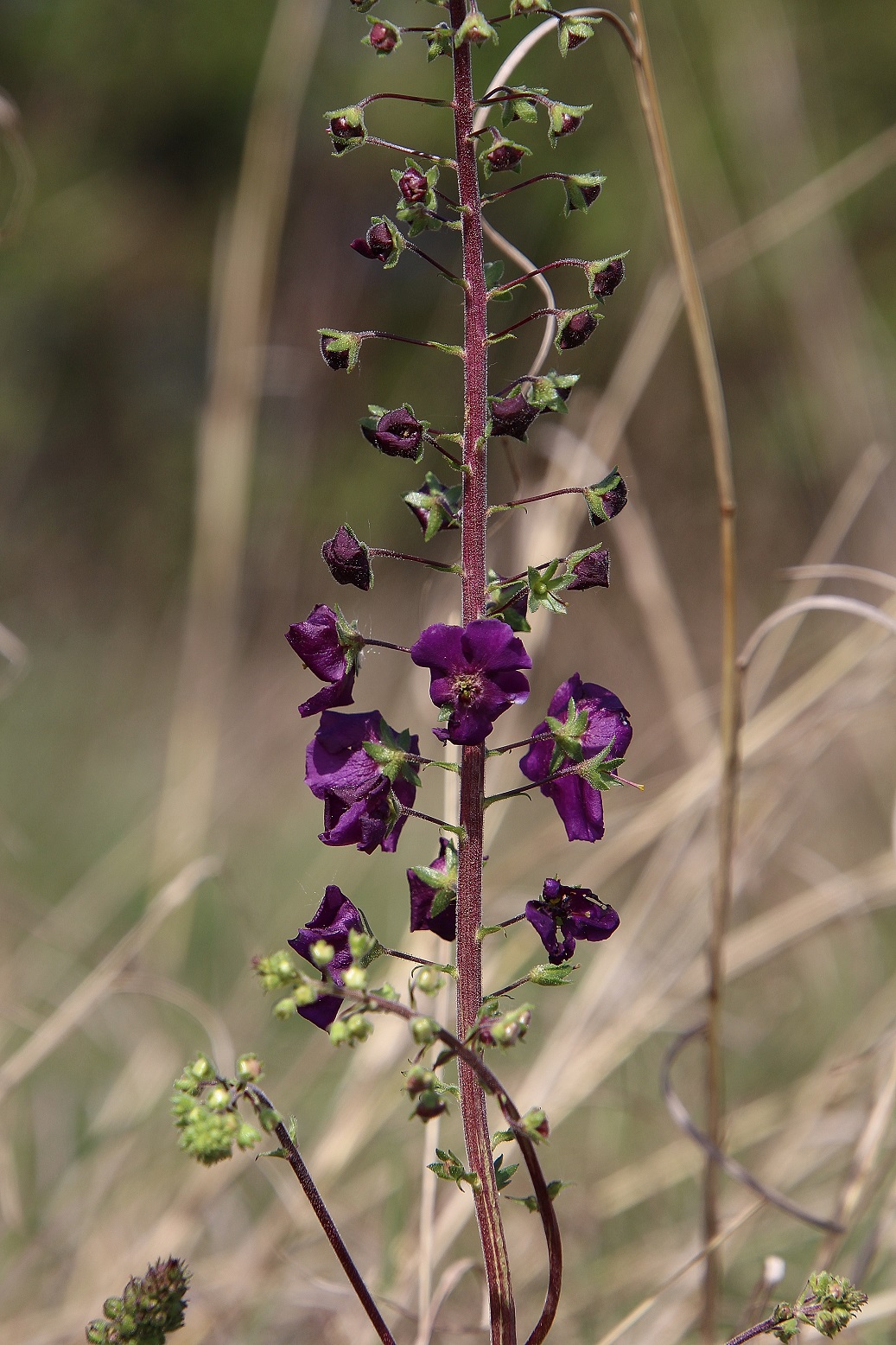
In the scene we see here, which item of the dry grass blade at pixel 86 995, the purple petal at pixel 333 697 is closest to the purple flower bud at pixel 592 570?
the purple petal at pixel 333 697

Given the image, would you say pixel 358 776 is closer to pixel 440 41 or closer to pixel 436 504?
pixel 436 504

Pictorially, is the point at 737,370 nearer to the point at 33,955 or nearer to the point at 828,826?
the point at 828,826

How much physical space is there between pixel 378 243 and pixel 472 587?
0.41 metres

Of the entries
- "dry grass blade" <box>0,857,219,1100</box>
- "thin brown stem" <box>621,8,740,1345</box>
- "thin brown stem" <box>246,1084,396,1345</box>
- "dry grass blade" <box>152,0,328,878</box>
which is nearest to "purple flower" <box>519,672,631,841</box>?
"thin brown stem" <box>246,1084,396,1345</box>

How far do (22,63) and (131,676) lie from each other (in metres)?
8.99

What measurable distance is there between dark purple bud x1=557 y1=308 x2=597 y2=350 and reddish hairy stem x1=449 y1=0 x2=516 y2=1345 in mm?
101

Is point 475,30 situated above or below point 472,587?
above

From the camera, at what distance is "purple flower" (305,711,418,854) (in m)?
1.36

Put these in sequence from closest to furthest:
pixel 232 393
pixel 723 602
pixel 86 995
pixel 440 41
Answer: pixel 440 41 < pixel 723 602 < pixel 86 995 < pixel 232 393

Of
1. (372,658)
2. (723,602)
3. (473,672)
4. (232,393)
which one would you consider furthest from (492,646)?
(372,658)

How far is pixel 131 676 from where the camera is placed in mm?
9438

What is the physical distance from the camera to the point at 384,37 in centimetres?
137

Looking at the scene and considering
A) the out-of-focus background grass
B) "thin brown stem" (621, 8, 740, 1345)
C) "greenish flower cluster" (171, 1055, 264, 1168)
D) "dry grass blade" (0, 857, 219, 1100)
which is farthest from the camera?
the out-of-focus background grass

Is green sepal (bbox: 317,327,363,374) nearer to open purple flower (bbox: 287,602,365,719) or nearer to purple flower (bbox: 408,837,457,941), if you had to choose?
open purple flower (bbox: 287,602,365,719)
